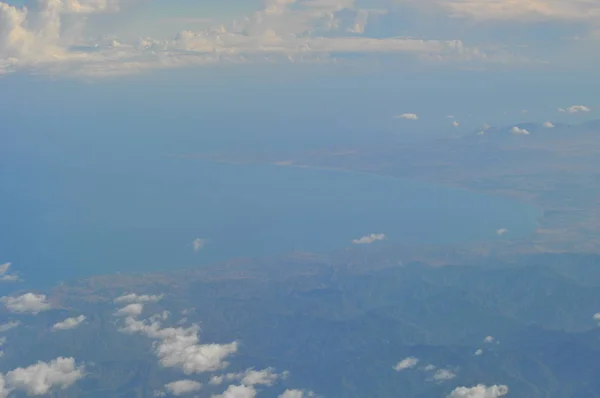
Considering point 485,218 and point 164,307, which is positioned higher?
point 485,218

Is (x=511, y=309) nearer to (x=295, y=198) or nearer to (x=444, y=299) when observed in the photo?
(x=444, y=299)

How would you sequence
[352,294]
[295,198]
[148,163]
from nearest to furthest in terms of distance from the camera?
1. [352,294]
2. [295,198]
3. [148,163]

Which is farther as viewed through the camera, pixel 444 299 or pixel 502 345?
pixel 444 299

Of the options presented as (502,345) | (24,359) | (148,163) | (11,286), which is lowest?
(502,345)

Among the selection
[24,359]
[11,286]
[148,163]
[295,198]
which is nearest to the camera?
[24,359]

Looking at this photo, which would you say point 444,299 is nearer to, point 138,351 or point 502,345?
point 502,345

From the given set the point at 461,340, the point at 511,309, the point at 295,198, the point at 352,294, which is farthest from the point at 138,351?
the point at 295,198
